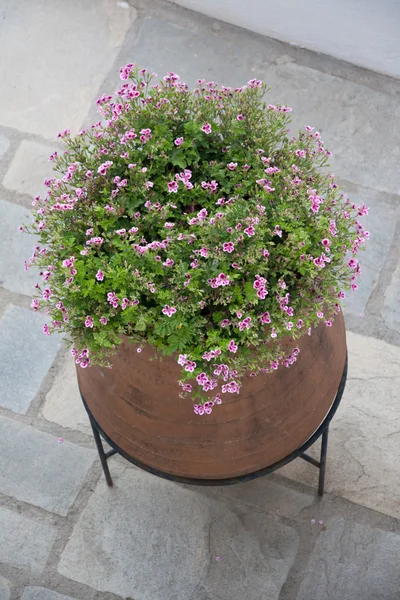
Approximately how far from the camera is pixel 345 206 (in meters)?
1.82

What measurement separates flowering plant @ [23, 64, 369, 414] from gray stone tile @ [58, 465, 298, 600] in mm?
844

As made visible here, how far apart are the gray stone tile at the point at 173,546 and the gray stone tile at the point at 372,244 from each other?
80cm

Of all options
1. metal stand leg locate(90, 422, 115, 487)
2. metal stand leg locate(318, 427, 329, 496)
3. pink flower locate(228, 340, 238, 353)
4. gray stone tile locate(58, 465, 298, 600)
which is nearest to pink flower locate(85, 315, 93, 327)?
pink flower locate(228, 340, 238, 353)

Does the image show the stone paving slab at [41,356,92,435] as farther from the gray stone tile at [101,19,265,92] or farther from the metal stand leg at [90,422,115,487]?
the gray stone tile at [101,19,265,92]

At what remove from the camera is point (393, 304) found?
2818 millimetres

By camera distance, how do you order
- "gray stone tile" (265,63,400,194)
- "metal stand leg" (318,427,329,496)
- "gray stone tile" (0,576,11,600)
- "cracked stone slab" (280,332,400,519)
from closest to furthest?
"metal stand leg" (318,427,329,496)
"gray stone tile" (0,576,11,600)
"cracked stone slab" (280,332,400,519)
"gray stone tile" (265,63,400,194)

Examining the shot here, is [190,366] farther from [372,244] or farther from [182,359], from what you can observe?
[372,244]

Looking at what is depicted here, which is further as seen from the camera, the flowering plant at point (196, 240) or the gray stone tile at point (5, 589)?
the gray stone tile at point (5, 589)

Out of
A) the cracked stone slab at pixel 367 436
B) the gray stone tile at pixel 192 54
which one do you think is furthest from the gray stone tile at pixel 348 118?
the cracked stone slab at pixel 367 436

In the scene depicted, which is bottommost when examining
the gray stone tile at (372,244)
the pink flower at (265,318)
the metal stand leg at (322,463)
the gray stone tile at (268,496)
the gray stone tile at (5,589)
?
the gray stone tile at (5,589)

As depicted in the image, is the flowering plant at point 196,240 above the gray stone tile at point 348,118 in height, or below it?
below

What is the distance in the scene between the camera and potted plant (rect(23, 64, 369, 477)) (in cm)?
165

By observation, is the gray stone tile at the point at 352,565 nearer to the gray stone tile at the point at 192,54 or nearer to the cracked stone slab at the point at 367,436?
the cracked stone slab at the point at 367,436

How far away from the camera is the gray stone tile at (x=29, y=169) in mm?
3102
